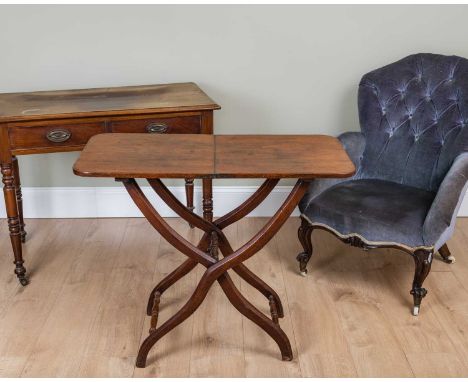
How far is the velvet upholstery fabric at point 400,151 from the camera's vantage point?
274 centimetres

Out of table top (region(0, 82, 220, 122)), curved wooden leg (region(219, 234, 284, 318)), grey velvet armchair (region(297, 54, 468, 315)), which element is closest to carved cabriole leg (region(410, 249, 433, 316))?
grey velvet armchair (region(297, 54, 468, 315))

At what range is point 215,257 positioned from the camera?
98.1 inches

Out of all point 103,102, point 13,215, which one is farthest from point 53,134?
point 13,215

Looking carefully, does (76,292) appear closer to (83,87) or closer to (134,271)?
(134,271)

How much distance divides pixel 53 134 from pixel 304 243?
1285mm

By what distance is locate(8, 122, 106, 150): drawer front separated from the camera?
275 centimetres

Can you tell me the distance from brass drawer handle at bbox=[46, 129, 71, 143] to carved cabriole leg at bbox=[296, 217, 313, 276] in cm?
117

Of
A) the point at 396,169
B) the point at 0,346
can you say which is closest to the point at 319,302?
the point at 396,169

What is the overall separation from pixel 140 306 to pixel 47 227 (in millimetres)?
1080

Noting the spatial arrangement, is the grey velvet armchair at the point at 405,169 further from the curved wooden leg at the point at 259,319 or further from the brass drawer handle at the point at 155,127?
the brass drawer handle at the point at 155,127

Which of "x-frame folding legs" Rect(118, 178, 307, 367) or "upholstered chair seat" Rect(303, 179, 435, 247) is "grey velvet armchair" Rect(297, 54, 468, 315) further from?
"x-frame folding legs" Rect(118, 178, 307, 367)

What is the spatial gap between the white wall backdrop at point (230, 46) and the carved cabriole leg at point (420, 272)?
1.16 m

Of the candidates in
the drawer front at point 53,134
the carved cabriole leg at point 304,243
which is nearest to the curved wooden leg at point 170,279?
the carved cabriole leg at point 304,243

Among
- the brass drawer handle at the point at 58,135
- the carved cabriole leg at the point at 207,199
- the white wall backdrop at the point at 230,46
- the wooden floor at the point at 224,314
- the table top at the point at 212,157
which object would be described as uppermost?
the white wall backdrop at the point at 230,46
